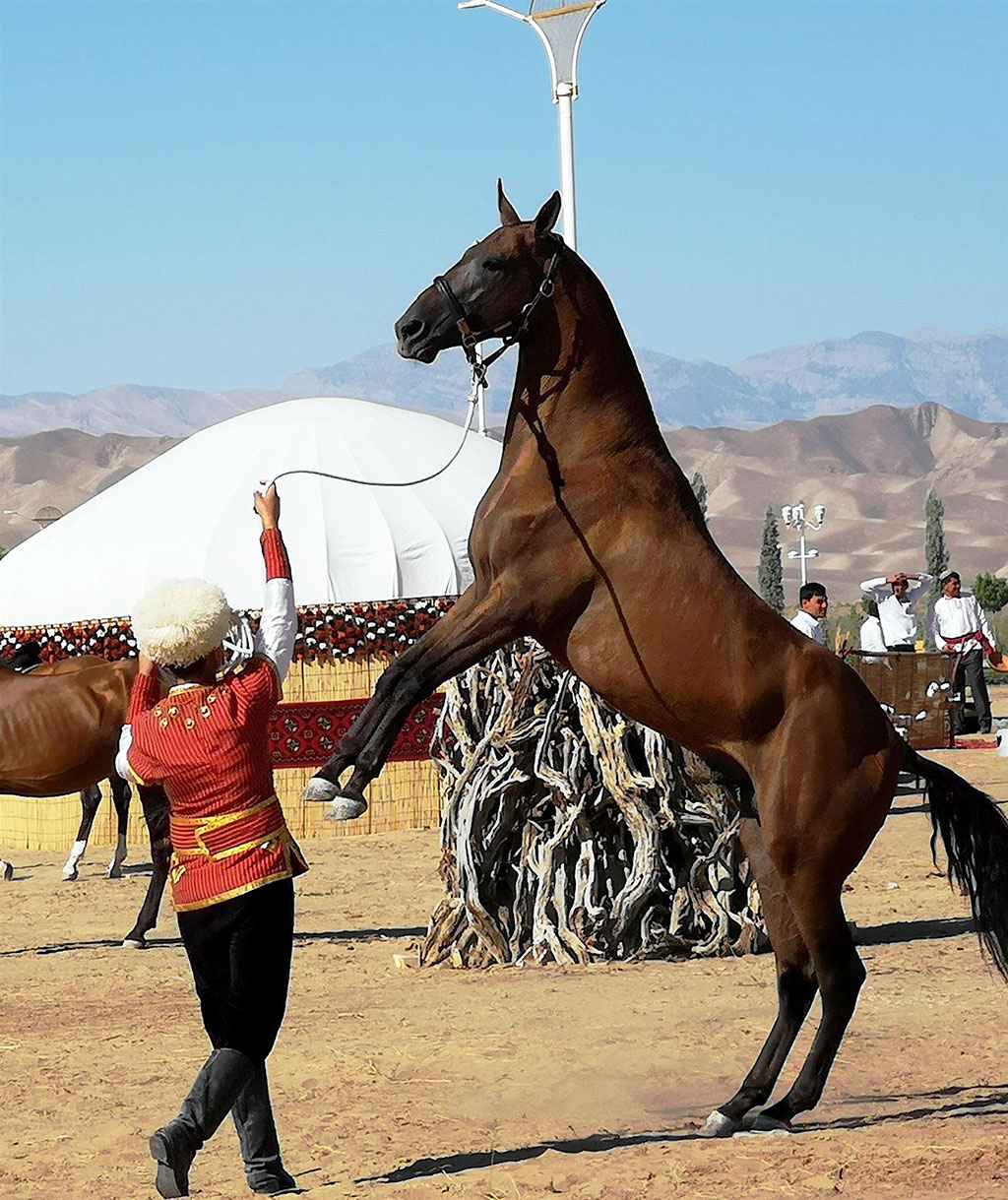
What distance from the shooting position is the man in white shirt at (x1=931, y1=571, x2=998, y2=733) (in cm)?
1792

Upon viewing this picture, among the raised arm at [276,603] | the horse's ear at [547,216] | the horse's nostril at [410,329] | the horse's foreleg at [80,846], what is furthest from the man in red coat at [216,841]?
the horse's foreleg at [80,846]

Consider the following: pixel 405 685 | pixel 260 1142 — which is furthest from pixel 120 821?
pixel 405 685

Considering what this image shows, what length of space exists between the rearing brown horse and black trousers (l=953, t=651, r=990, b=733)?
1280 cm

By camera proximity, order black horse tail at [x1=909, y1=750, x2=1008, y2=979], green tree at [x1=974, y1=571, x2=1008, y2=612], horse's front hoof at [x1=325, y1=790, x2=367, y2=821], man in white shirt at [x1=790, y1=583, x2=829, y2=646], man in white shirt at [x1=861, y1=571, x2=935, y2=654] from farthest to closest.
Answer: green tree at [x1=974, y1=571, x2=1008, y2=612] → man in white shirt at [x1=861, y1=571, x2=935, y2=654] → man in white shirt at [x1=790, y1=583, x2=829, y2=646] → black horse tail at [x1=909, y1=750, x2=1008, y2=979] → horse's front hoof at [x1=325, y1=790, x2=367, y2=821]

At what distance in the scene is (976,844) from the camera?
5805 millimetres

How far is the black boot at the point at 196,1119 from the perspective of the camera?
4613mm

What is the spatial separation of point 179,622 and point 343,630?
10.3m

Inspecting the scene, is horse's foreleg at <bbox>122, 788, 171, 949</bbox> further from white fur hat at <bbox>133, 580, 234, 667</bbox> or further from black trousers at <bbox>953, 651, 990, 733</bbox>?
black trousers at <bbox>953, 651, 990, 733</bbox>

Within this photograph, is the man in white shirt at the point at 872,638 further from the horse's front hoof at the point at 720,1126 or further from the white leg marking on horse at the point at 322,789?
the white leg marking on horse at the point at 322,789

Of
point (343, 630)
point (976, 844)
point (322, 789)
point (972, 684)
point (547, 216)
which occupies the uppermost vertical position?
point (547, 216)

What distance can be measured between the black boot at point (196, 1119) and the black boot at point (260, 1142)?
0.15m

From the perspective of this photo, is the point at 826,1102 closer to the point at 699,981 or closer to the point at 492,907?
the point at 699,981

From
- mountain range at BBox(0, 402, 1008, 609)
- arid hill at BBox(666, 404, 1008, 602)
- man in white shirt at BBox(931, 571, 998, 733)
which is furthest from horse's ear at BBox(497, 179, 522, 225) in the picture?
mountain range at BBox(0, 402, 1008, 609)

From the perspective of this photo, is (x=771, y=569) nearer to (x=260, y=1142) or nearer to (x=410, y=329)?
(x=410, y=329)
